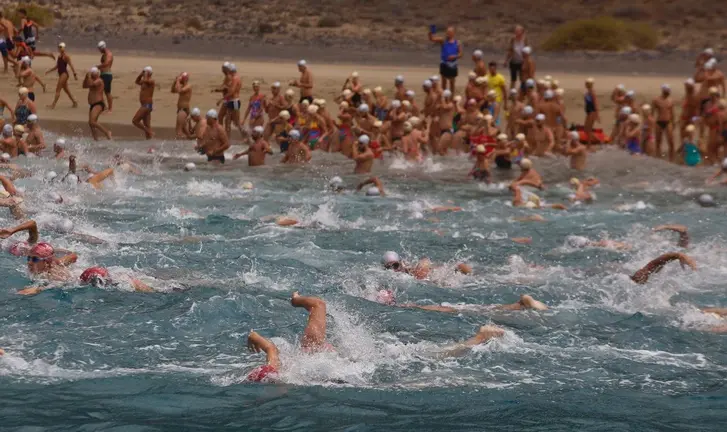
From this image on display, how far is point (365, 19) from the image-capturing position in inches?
1650

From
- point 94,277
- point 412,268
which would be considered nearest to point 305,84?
point 412,268

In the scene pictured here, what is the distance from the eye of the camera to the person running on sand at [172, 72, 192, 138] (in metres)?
22.6

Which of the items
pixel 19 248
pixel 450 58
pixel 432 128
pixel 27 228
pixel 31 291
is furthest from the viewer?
pixel 450 58

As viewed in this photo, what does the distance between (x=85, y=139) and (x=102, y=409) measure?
548 inches

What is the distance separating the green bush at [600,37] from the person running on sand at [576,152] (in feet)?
49.1

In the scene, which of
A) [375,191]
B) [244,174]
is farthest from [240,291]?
[244,174]

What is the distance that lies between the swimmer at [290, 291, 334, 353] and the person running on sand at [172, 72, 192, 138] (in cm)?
1268

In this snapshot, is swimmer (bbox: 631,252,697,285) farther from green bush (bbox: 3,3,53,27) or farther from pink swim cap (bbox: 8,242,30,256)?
green bush (bbox: 3,3,53,27)

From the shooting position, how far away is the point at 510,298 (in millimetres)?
13352

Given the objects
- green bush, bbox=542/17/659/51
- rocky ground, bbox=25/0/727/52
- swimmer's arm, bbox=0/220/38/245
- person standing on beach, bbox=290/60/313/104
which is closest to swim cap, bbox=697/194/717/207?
person standing on beach, bbox=290/60/313/104

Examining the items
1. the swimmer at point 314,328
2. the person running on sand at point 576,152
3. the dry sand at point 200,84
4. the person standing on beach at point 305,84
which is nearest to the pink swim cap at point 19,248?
the swimmer at point 314,328

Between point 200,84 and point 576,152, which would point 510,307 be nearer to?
point 576,152

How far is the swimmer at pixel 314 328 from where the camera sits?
10.3 metres

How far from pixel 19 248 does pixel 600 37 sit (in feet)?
81.3
